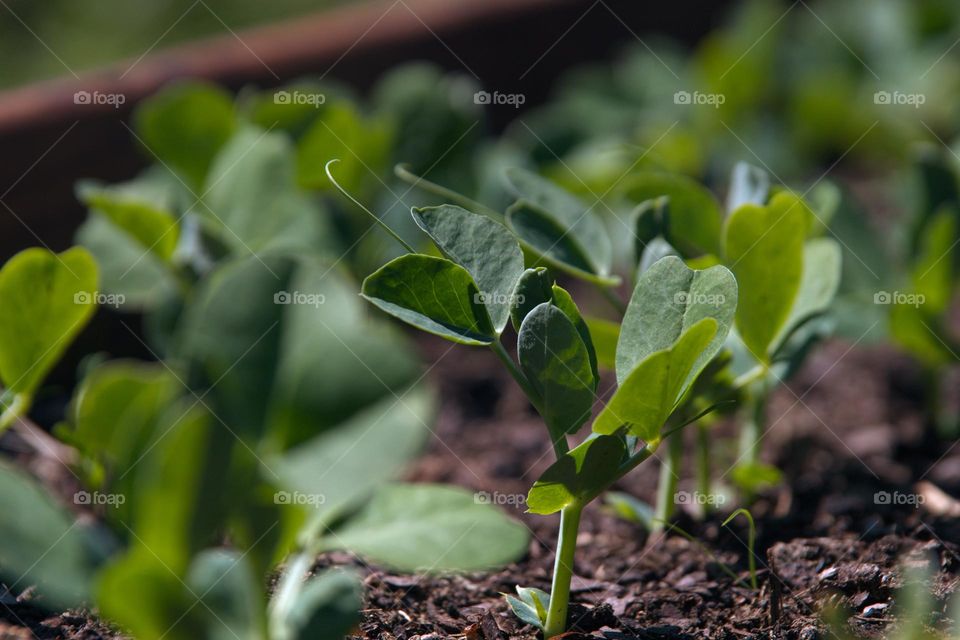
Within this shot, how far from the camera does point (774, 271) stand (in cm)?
82

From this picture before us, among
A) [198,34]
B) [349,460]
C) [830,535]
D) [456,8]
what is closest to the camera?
[349,460]

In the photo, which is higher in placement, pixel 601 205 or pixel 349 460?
pixel 601 205

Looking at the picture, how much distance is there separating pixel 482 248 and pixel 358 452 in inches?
8.1

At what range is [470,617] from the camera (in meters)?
0.81

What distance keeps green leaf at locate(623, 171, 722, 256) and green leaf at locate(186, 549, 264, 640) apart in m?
0.53

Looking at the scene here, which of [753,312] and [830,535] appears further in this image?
[830,535]

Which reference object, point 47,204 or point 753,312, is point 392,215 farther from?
point 753,312

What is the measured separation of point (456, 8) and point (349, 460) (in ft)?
4.80

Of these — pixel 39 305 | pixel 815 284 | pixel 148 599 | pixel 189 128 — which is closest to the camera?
pixel 148 599

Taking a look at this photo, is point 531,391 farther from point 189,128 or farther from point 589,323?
point 189,128

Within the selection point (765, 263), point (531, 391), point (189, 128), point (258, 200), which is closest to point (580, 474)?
point (531, 391)

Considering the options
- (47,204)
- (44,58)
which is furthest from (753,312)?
(44,58)

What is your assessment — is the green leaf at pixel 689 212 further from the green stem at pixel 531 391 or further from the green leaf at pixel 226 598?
the green leaf at pixel 226 598

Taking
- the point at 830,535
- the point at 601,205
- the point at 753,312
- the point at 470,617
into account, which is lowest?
the point at 470,617
